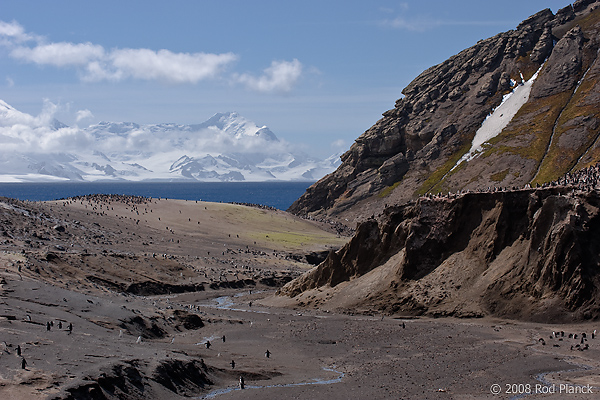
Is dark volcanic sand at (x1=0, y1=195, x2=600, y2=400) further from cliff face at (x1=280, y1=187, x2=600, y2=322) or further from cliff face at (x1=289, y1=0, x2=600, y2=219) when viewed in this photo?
cliff face at (x1=289, y1=0, x2=600, y2=219)

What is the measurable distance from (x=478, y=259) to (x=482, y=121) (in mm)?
94458

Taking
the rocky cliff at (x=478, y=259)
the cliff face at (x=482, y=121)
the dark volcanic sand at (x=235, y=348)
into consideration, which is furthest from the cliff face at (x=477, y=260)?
the cliff face at (x=482, y=121)

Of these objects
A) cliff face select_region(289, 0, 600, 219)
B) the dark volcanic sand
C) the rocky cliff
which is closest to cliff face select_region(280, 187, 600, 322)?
the rocky cliff

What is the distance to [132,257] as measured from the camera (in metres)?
76.4

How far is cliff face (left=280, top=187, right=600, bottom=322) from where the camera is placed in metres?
44.2

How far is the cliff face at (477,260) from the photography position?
145 ft

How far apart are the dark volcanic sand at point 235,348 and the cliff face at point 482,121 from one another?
66.1 m

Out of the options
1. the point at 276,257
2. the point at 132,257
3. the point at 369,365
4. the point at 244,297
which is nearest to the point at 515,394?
the point at 369,365

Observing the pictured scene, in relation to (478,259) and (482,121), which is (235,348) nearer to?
(478,259)

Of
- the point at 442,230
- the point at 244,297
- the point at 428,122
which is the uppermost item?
the point at 428,122

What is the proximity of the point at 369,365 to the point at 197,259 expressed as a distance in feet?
175

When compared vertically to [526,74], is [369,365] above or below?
below

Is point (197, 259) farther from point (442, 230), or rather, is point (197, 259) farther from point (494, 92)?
point (494, 92)

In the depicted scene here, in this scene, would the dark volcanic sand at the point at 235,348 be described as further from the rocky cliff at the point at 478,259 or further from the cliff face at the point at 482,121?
the cliff face at the point at 482,121
